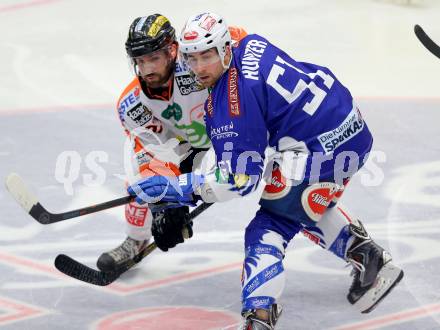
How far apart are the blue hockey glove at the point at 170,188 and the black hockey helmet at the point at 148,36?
1.93ft

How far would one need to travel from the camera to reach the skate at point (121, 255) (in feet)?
16.2

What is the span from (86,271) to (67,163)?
1.66 m

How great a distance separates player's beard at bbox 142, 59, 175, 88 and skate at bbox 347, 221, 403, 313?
3.50ft

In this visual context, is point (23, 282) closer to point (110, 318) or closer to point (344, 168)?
point (110, 318)

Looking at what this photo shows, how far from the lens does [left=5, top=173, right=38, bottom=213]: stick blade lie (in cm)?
421

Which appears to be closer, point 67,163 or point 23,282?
point 23,282

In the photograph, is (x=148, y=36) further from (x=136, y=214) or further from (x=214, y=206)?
(x=214, y=206)

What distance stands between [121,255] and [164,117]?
0.76 meters

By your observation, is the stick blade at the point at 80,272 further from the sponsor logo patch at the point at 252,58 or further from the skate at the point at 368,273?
the sponsor logo patch at the point at 252,58

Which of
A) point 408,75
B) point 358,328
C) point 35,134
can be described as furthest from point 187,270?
point 408,75

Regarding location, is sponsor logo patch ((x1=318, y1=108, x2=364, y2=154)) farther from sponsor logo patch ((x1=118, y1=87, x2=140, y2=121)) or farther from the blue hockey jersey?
sponsor logo patch ((x1=118, y1=87, x2=140, y2=121))

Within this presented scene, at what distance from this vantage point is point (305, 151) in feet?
13.5

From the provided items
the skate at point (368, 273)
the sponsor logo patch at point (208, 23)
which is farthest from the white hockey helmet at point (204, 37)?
the skate at point (368, 273)

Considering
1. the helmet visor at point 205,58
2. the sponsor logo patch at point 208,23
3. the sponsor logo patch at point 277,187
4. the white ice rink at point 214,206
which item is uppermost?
the sponsor logo patch at point 208,23
